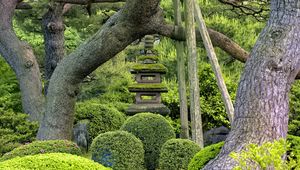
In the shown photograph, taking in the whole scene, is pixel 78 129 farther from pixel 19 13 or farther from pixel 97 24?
pixel 19 13

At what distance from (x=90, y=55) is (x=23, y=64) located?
2999 mm

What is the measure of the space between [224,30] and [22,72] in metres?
4.56

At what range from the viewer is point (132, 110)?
7.20 m

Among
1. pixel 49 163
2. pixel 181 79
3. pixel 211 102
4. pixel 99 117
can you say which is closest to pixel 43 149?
pixel 49 163

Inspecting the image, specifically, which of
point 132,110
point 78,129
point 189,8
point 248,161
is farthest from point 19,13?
point 248,161

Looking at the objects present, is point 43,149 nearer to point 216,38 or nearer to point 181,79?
point 181,79

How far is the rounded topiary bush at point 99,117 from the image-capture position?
8.39 meters

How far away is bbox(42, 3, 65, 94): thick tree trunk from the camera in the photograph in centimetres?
927

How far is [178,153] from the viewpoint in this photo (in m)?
5.35

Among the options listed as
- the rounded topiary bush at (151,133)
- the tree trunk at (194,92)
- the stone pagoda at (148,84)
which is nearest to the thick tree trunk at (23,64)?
the stone pagoda at (148,84)

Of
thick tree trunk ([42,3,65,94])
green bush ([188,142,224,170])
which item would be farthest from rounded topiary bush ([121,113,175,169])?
thick tree trunk ([42,3,65,94])

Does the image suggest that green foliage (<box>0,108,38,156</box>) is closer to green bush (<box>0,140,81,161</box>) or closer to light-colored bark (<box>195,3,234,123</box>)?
green bush (<box>0,140,81,161</box>)

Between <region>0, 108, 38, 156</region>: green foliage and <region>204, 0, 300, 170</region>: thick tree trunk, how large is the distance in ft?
13.0

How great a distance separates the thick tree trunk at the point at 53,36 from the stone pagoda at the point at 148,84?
2738 mm
